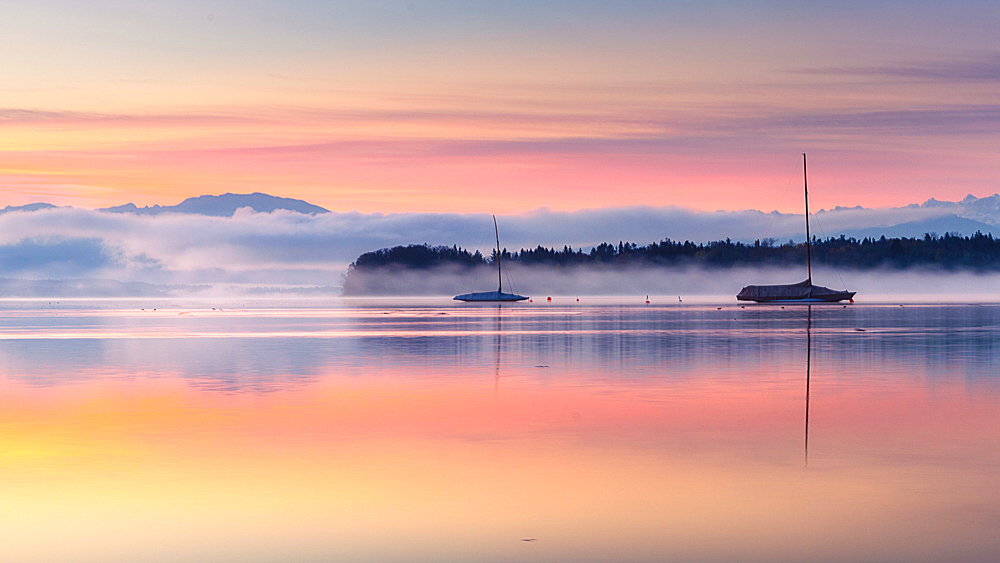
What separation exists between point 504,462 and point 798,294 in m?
149

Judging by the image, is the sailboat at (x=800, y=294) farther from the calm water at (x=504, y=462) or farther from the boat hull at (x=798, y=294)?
the calm water at (x=504, y=462)

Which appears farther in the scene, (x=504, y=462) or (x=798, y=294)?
(x=798, y=294)

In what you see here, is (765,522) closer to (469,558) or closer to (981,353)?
(469,558)

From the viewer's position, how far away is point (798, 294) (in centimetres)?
16025

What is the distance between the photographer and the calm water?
12.4 meters

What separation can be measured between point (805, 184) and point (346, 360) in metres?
124

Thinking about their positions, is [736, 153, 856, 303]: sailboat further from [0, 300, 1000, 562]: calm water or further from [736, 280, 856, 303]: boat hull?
[0, 300, 1000, 562]: calm water

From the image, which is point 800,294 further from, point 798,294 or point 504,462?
point 504,462

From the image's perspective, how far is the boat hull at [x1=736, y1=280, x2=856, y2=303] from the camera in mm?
157250

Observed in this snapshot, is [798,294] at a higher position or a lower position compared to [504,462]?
higher

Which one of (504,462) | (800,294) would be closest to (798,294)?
(800,294)

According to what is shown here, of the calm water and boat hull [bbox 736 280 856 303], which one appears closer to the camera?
the calm water

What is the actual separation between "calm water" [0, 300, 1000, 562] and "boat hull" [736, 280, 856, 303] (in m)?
123

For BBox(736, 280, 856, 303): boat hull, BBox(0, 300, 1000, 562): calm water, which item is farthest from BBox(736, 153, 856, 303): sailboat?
BBox(0, 300, 1000, 562): calm water
